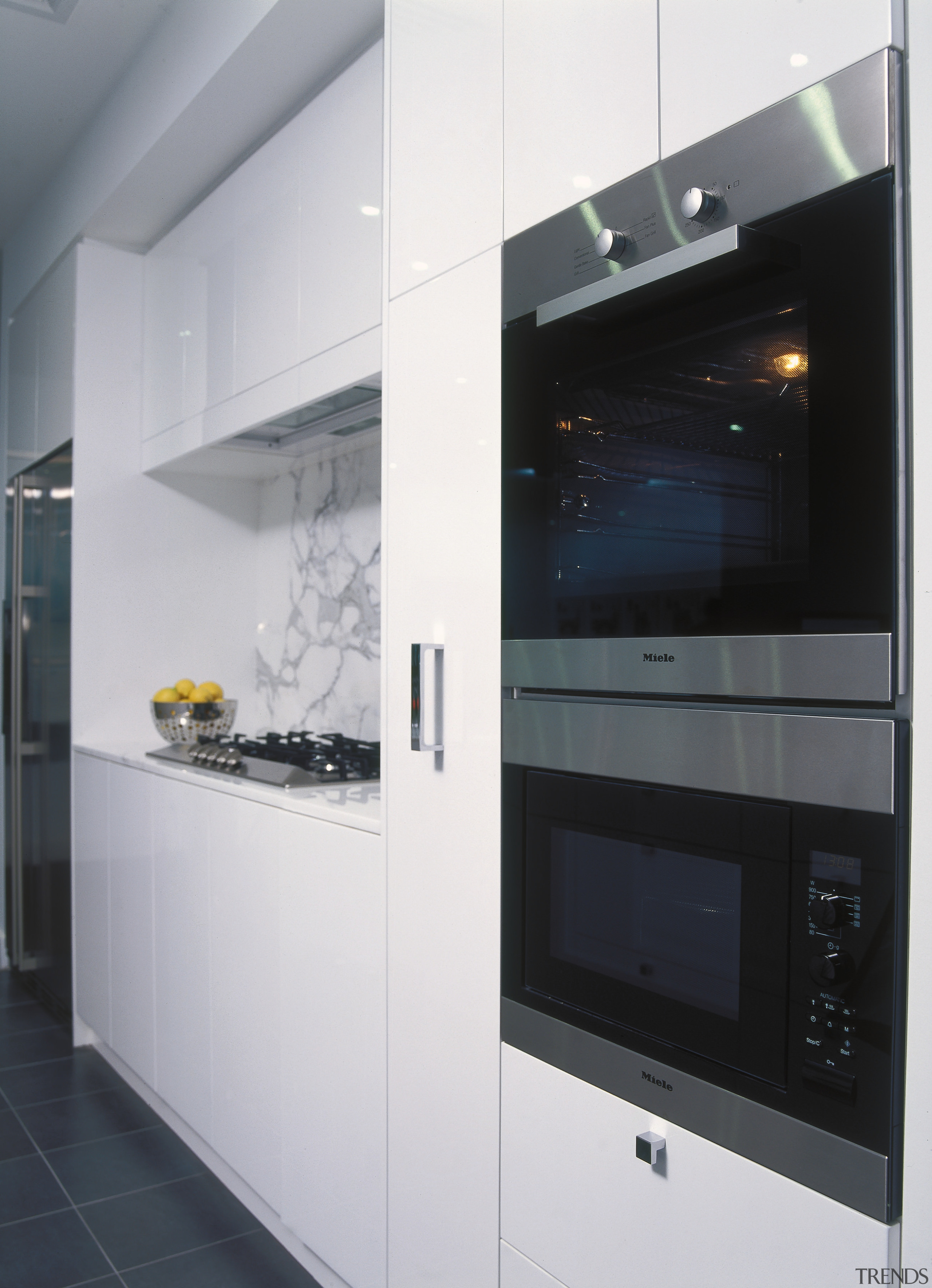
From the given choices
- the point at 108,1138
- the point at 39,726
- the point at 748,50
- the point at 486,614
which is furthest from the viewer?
the point at 39,726

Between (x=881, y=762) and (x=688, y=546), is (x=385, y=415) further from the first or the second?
(x=881, y=762)

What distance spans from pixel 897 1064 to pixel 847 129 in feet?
2.82

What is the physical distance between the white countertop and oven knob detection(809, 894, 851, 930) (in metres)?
0.85

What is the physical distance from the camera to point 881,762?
916mm

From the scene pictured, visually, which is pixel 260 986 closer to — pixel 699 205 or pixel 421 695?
pixel 421 695

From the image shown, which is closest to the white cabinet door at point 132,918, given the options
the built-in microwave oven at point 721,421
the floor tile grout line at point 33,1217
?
the floor tile grout line at point 33,1217

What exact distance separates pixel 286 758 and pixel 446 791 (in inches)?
38.7

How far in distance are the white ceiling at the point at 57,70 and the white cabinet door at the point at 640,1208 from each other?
2.63 m

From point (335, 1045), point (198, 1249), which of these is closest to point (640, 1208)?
point (335, 1045)

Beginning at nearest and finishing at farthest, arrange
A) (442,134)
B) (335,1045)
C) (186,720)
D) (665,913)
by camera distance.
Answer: (665,913)
(442,134)
(335,1045)
(186,720)

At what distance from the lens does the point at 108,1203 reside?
229cm

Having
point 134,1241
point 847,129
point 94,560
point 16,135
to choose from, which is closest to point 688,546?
point 847,129

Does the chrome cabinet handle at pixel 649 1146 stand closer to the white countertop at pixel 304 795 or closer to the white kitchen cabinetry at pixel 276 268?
the white countertop at pixel 304 795

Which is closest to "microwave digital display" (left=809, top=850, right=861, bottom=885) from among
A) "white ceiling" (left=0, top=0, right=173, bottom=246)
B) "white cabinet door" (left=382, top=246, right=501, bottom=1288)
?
"white cabinet door" (left=382, top=246, right=501, bottom=1288)
